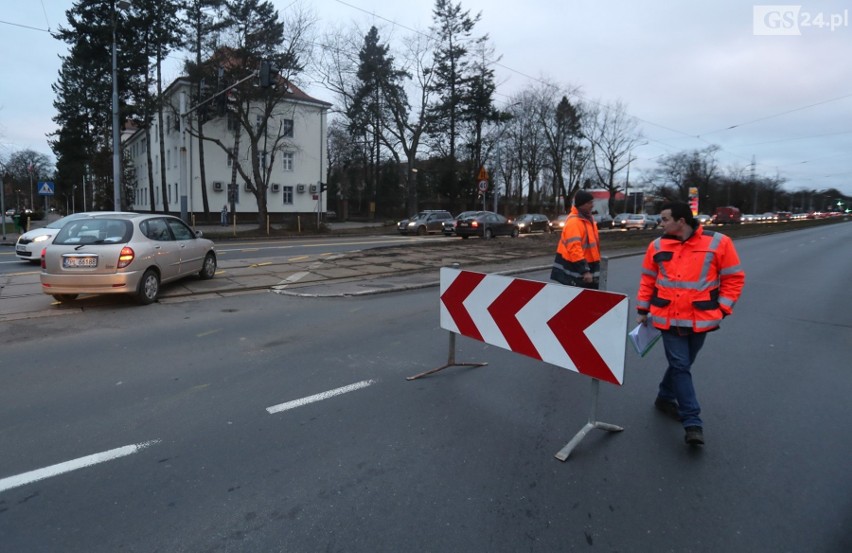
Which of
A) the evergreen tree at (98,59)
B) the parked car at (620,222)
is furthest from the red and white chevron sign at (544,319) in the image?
the parked car at (620,222)

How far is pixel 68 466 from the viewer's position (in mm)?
3389

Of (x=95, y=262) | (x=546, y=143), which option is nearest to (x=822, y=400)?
(x=95, y=262)

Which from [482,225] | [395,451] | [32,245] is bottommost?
[395,451]

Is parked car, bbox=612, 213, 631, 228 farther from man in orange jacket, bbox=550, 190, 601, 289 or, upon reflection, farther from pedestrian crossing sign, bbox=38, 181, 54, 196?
man in orange jacket, bbox=550, 190, 601, 289

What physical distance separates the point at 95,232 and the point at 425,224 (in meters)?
26.3

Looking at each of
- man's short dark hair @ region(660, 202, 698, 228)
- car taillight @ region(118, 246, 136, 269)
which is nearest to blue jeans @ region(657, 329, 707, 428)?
man's short dark hair @ region(660, 202, 698, 228)

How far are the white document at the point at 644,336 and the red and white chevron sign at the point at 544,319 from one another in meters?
0.49

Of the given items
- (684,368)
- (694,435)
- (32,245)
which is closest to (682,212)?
(684,368)

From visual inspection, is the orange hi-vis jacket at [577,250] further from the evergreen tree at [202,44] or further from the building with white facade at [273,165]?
the building with white facade at [273,165]

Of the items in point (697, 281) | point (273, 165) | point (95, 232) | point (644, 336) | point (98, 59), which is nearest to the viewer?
point (697, 281)

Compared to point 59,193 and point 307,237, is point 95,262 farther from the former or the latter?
point 59,193

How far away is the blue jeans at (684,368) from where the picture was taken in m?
3.82

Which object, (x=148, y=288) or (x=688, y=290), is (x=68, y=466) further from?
(x=148, y=288)

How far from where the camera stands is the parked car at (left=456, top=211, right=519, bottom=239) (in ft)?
92.8
